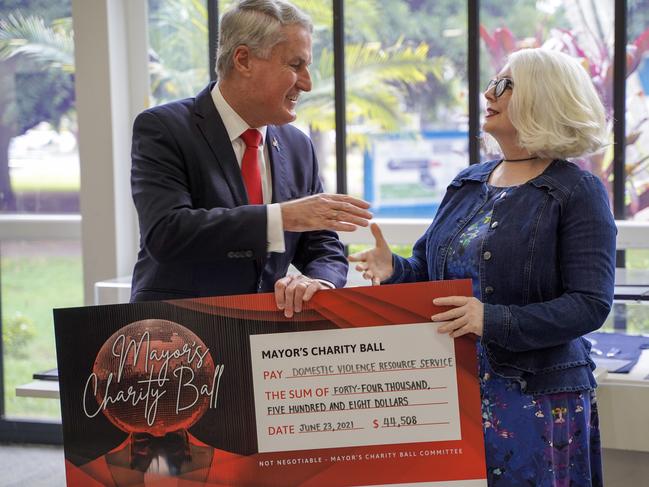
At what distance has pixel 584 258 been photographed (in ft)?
6.61

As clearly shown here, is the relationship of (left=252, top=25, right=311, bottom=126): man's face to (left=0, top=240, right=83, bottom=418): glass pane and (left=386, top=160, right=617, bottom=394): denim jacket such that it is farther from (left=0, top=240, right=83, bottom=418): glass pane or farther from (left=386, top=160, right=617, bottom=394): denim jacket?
(left=0, top=240, right=83, bottom=418): glass pane

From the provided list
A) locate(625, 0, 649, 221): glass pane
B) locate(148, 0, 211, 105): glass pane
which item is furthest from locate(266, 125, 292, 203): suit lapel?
locate(148, 0, 211, 105): glass pane

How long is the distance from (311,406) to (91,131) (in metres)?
2.77

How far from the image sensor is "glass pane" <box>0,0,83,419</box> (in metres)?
4.70

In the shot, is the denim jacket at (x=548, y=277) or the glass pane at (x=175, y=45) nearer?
the denim jacket at (x=548, y=277)

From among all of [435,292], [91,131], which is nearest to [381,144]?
[91,131]

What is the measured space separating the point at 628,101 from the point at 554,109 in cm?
202

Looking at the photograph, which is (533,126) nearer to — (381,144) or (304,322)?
(304,322)

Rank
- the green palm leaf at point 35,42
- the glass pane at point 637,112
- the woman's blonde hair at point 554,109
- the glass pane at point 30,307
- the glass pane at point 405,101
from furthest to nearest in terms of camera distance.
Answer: the glass pane at point 30,307, the green palm leaf at point 35,42, the glass pane at point 405,101, the glass pane at point 637,112, the woman's blonde hair at point 554,109

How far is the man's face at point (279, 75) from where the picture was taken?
2275 mm

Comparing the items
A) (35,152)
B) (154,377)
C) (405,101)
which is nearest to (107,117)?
(35,152)

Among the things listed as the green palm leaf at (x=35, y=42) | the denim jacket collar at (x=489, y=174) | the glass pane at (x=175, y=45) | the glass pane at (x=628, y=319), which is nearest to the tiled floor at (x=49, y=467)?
the glass pane at (x=628, y=319)

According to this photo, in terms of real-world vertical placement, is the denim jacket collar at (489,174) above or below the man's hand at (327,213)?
above

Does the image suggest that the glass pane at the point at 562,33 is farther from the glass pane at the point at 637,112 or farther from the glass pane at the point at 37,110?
the glass pane at the point at 37,110
